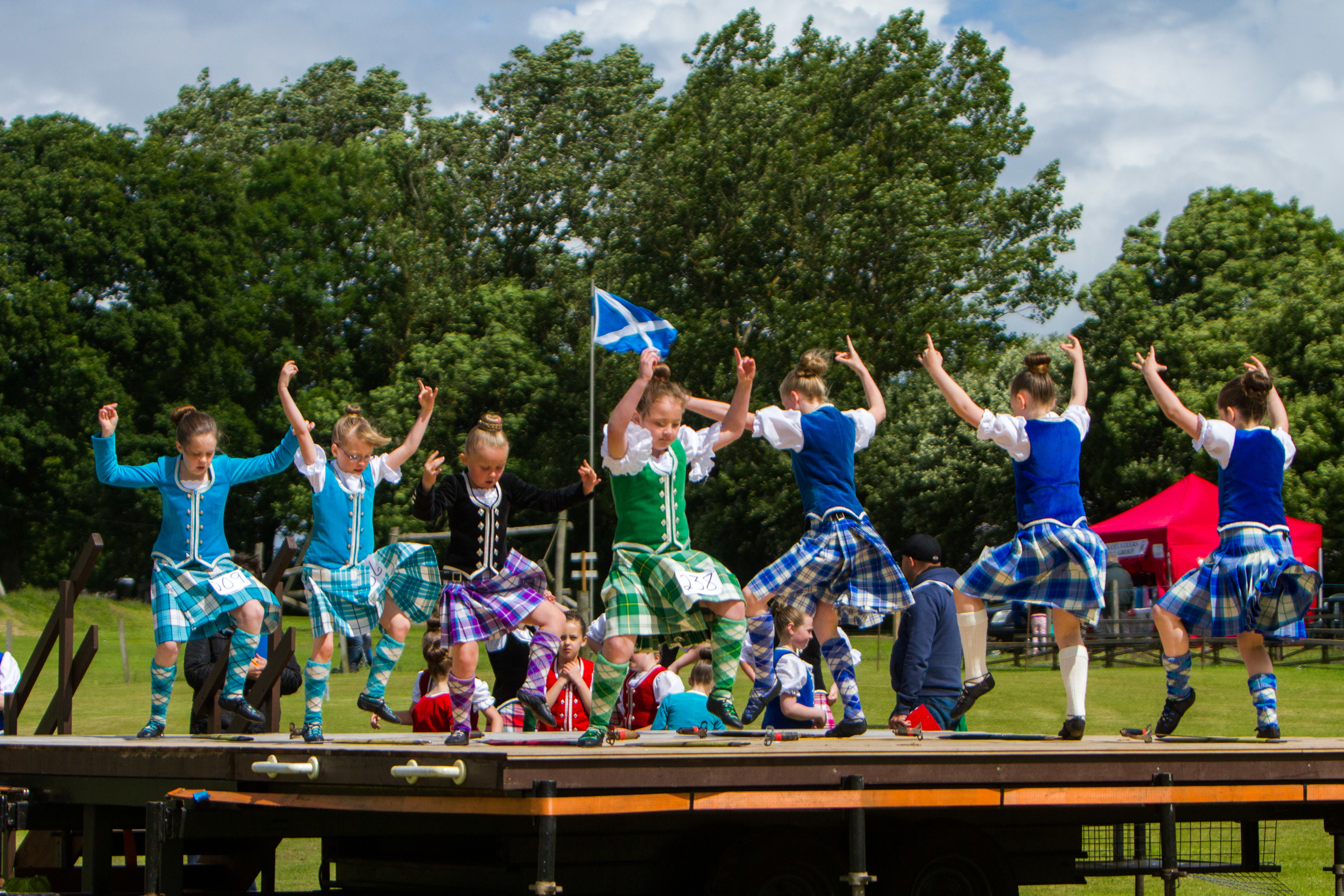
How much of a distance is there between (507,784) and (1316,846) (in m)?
8.49

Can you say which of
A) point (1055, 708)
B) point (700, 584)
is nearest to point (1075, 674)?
point (700, 584)

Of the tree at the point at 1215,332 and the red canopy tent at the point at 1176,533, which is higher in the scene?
the tree at the point at 1215,332

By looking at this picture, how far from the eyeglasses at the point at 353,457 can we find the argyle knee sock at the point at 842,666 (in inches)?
110

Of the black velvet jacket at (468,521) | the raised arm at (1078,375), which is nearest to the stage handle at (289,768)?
the black velvet jacket at (468,521)

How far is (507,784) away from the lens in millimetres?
4496

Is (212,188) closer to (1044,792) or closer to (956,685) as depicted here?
(956,685)

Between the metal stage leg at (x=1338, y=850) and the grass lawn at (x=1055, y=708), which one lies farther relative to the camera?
the grass lawn at (x=1055, y=708)

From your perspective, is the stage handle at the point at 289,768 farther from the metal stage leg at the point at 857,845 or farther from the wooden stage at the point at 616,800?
the metal stage leg at the point at 857,845

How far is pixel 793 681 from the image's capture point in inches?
314

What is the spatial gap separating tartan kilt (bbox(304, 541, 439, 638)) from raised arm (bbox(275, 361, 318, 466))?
0.59m

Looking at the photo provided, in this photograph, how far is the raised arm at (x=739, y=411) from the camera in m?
6.52

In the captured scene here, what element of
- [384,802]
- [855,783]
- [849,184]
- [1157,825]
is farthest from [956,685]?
[849,184]

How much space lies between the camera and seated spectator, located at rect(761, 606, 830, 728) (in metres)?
7.93

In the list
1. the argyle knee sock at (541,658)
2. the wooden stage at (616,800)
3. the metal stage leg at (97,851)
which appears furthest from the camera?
the argyle knee sock at (541,658)
